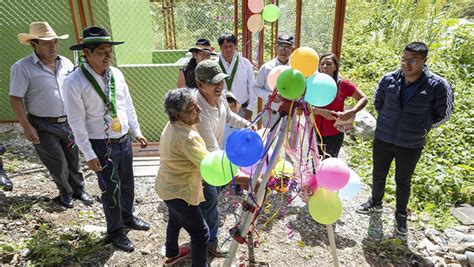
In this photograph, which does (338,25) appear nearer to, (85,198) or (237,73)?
(237,73)

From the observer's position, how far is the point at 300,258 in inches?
120

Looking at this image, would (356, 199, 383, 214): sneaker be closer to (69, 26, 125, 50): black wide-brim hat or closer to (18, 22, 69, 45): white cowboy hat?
(69, 26, 125, 50): black wide-brim hat

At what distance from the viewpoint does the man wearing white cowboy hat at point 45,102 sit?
330cm

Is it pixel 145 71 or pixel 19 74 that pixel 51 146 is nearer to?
pixel 19 74

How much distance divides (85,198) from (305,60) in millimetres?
3200

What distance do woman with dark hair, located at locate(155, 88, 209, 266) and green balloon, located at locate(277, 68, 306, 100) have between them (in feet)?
2.15

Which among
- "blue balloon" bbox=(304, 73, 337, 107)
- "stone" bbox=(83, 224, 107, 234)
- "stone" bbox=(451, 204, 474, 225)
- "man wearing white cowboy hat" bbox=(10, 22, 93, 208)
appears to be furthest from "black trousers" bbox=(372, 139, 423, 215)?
"man wearing white cowboy hat" bbox=(10, 22, 93, 208)

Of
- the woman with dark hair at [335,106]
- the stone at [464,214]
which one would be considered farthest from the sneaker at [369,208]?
the stone at [464,214]

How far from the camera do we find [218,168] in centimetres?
193

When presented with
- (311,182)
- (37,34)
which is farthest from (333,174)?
(37,34)

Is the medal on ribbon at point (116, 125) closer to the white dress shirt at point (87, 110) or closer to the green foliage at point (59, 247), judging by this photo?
the white dress shirt at point (87, 110)

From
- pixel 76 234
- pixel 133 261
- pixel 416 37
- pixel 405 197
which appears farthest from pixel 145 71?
pixel 416 37

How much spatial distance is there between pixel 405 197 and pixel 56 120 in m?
3.79

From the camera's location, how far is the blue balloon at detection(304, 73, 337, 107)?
6.20ft
